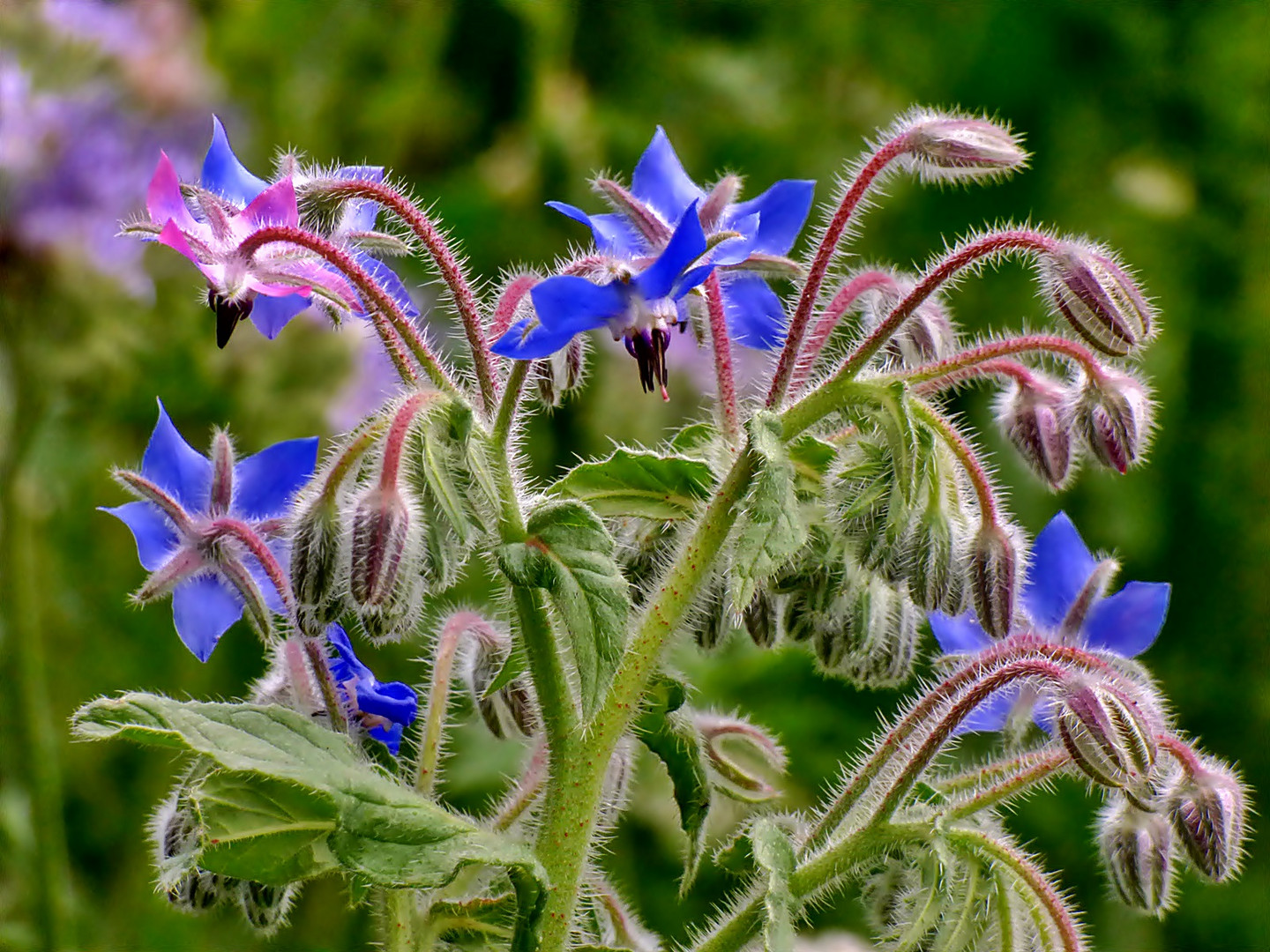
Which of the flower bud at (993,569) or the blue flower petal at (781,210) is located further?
the blue flower petal at (781,210)

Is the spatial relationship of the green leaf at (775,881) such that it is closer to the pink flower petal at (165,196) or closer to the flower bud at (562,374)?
the flower bud at (562,374)

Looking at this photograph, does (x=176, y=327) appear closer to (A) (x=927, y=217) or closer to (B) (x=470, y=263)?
(B) (x=470, y=263)

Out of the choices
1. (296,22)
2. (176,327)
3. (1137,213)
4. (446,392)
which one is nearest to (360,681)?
(446,392)

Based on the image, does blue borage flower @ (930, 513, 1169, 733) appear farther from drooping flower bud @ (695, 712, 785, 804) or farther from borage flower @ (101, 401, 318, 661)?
borage flower @ (101, 401, 318, 661)

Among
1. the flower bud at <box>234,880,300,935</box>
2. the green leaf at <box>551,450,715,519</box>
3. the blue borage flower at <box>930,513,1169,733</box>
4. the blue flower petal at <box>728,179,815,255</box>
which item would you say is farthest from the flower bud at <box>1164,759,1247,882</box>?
the flower bud at <box>234,880,300,935</box>

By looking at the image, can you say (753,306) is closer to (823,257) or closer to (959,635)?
(823,257)

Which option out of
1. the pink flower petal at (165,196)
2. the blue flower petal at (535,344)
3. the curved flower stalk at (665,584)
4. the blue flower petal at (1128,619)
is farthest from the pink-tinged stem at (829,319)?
the pink flower petal at (165,196)
